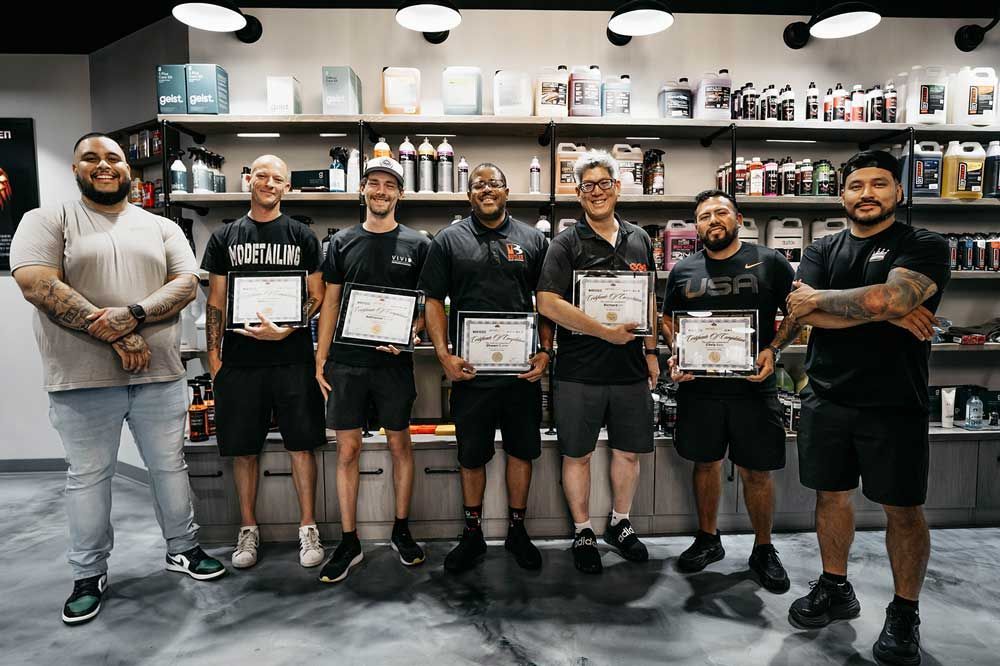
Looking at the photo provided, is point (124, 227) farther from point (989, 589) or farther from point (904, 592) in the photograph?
point (989, 589)

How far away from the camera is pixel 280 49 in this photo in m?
3.56

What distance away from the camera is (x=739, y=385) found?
8.32ft

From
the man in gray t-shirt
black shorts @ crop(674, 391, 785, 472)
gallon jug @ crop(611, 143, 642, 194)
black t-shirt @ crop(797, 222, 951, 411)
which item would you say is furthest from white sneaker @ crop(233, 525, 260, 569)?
gallon jug @ crop(611, 143, 642, 194)

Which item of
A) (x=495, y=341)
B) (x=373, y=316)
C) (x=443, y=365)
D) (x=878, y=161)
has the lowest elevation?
(x=443, y=365)

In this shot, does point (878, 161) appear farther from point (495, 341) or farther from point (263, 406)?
point (263, 406)

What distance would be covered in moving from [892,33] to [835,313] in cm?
297

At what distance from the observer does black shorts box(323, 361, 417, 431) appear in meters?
2.60

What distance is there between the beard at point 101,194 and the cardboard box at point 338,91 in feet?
4.10

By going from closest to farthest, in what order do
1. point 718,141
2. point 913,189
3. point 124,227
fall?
point 124,227
point 913,189
point 718,141

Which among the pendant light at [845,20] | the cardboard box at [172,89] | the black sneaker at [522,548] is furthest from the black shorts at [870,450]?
the cardboard box at [172,89]

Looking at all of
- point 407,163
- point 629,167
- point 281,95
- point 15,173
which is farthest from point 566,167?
point 15,173

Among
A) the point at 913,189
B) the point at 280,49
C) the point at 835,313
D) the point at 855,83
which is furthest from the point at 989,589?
the point at 280,49

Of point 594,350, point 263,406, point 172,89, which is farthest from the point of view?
point 172,89

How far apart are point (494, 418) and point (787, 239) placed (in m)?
2.29
